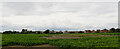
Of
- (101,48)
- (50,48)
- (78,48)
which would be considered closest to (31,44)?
(50,48)

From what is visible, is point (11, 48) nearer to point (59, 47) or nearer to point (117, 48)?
point (59, 47)

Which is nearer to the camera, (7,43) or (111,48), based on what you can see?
(111,48)

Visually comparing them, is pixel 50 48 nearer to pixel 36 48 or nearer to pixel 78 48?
pixel 36 48

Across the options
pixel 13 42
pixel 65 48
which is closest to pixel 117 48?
pixel 65 48

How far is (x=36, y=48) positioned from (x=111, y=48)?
171 inches

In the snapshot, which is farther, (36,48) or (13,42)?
(13,42)

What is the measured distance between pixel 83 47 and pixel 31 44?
12.9 ft

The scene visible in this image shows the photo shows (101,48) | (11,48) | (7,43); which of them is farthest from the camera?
(7,43)

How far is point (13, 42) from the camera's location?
12.7 m

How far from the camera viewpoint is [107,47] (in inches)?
366

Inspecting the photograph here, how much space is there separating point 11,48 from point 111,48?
19.8 feet

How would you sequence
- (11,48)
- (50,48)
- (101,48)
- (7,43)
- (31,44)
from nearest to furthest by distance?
(101,48) < (50,48) < (11,48) < (31,44) < (7,43)

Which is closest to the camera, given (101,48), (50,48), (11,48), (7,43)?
(101,48)

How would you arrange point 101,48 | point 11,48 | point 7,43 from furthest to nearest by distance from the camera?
point 7,43 < point 11,48 < point 101,48
